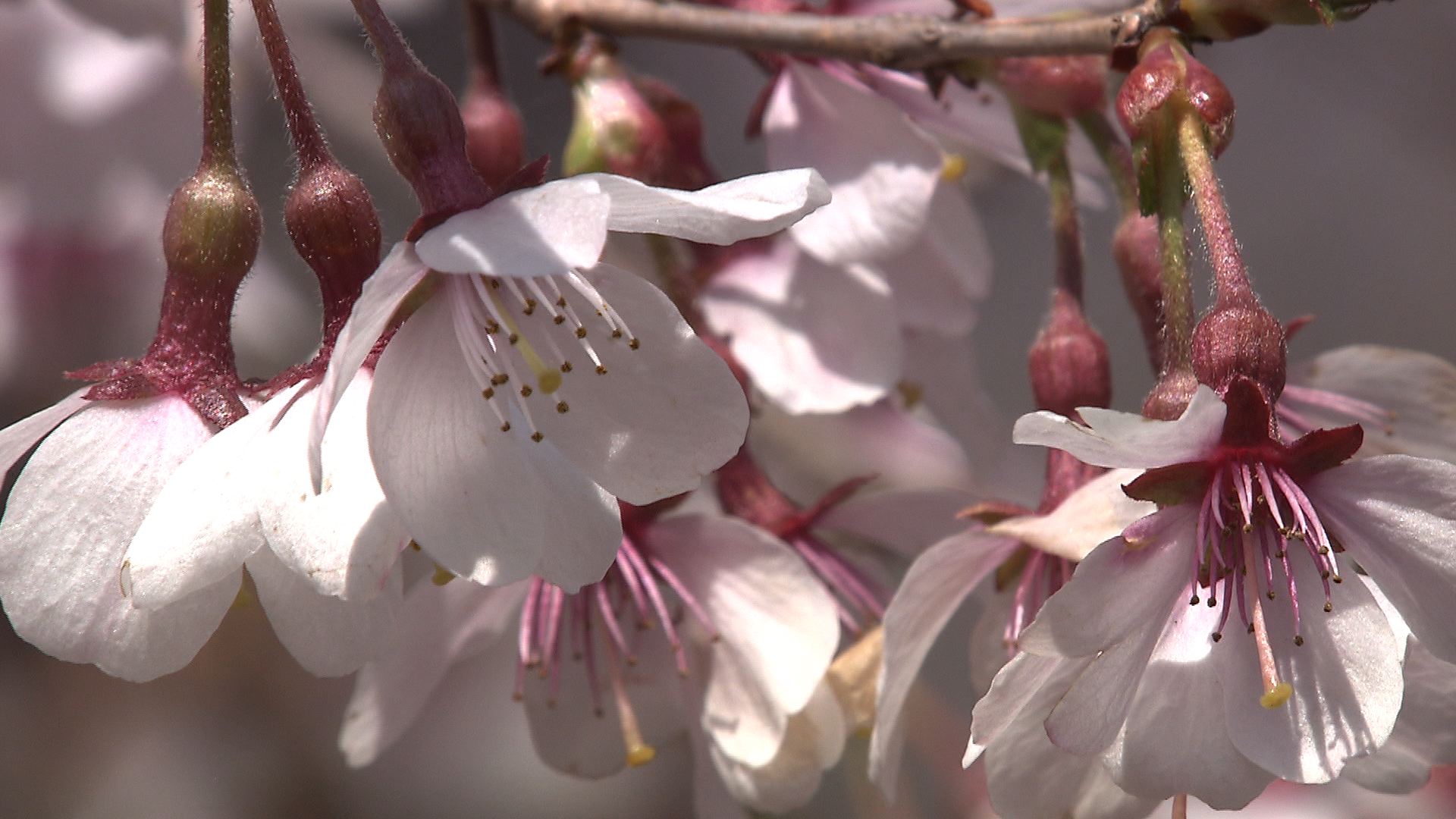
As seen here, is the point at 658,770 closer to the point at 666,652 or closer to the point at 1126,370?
the point at 1126,370

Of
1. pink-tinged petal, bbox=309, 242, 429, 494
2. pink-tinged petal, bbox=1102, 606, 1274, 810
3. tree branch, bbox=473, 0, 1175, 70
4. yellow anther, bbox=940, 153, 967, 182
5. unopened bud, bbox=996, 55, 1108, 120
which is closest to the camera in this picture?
pink-tinged petal, bbox=309, 242, 429, 494

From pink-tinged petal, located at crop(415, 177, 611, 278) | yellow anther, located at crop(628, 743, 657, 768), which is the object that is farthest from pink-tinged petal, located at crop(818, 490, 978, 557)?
pink-tinged petal, located at crop(415, 177, 611, 278)

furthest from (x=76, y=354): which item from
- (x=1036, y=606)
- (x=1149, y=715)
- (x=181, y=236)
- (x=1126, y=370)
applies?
(x=1126, y=370)

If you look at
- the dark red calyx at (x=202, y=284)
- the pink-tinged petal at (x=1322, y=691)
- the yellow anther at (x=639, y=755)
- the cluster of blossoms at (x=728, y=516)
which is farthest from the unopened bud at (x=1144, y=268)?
the dark red calyx at (x=202, y=284)

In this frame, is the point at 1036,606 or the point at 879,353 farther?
the point at 879,353

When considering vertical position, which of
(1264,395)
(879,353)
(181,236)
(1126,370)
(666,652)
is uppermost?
(181,236)

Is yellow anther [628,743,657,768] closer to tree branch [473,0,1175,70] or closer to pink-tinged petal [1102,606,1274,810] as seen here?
pink-tinged petal [1102,606,1274,810]

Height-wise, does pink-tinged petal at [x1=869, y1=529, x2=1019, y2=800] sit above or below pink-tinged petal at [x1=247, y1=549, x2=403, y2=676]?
below
